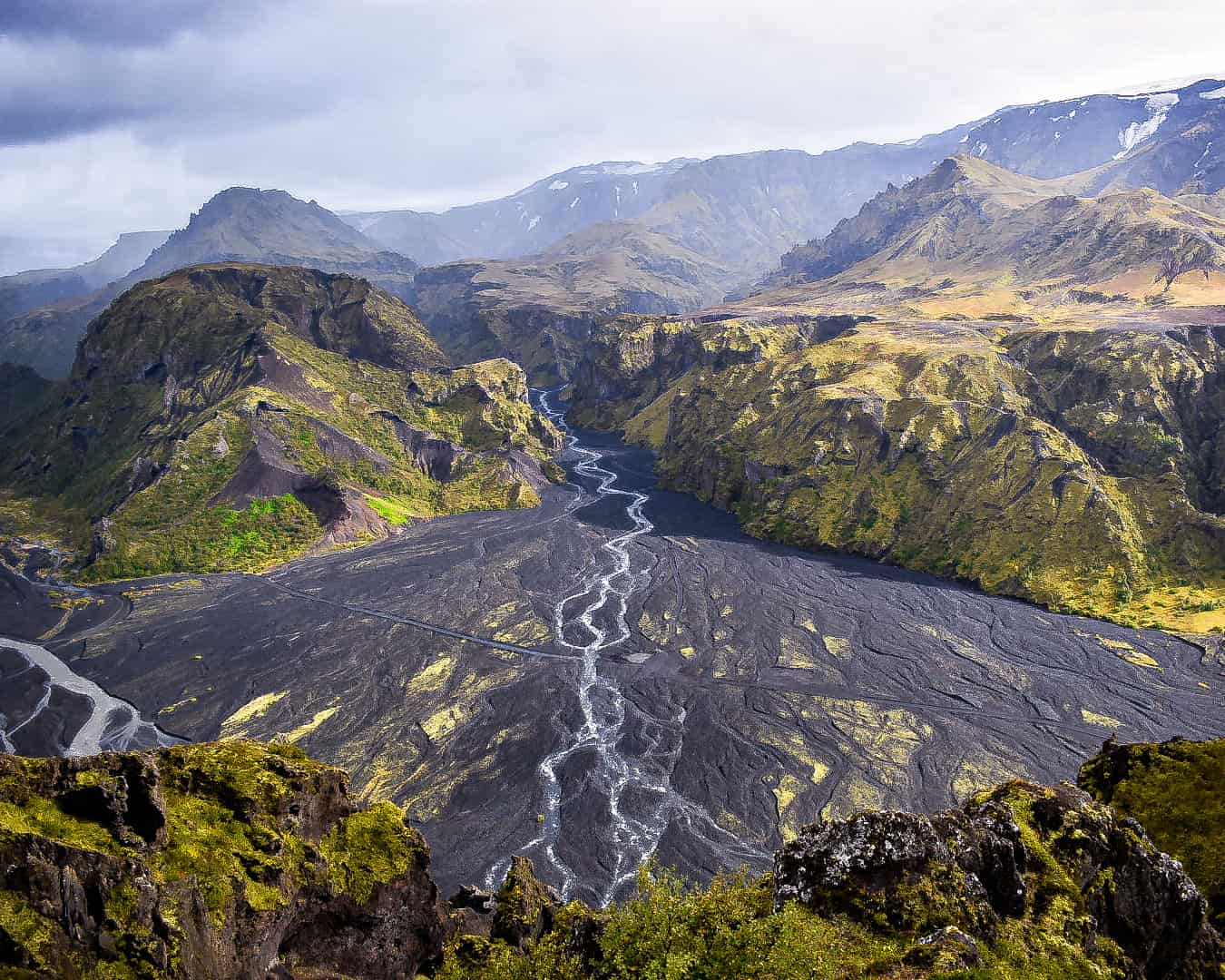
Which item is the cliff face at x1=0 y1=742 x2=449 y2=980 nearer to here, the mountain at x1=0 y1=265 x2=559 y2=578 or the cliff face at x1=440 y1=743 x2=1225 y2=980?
the cliff face at x1=440 y1=743 x2=1225 y2=980

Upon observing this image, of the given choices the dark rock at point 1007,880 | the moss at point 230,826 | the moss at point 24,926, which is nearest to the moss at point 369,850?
the moss at point 230,826

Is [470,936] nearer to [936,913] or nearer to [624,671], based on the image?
[936,913]

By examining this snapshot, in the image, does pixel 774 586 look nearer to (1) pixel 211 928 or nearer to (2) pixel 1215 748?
(2) pixel 1215 748

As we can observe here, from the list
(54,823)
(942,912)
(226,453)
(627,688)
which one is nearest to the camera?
(54,823)

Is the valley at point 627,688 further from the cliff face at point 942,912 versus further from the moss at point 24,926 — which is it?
the moss at point 24,926

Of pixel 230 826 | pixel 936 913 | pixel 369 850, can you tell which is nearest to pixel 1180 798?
pixel 936 913

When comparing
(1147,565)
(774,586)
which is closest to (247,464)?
(774,586)
